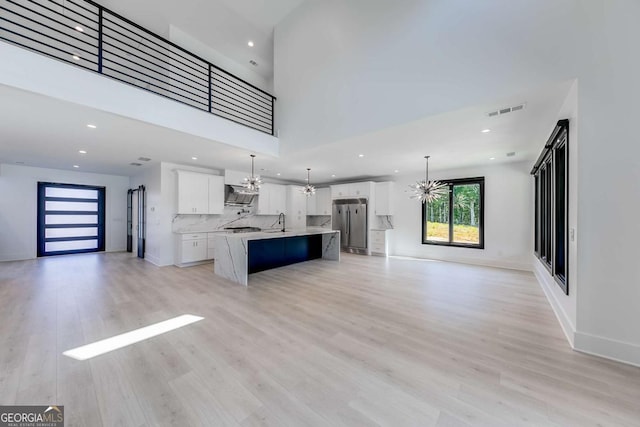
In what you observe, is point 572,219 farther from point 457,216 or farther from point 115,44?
point 115,44

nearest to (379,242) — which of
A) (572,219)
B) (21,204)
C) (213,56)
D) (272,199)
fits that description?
(272,199)

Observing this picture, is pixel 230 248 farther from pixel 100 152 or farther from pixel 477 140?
pixel 477 140

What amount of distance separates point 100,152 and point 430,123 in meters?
6.44

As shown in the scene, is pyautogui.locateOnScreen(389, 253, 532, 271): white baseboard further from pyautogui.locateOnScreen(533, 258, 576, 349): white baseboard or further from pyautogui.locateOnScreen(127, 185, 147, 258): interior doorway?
pyautogui.locateOnScreen(127, 185, 147, 258): interior doorway

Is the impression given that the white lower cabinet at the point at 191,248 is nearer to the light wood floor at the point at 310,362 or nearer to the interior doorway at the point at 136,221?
the interior doorway at the point at 136,221

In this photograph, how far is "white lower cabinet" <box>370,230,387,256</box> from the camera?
7680mm

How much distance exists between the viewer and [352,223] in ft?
27.1

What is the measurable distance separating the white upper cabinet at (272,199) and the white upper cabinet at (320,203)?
117 centimetres

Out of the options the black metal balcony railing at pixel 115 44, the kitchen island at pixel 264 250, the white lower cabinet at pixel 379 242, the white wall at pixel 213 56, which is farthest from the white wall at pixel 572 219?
the white wall at pixel 213 56

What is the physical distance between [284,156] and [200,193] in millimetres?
2786

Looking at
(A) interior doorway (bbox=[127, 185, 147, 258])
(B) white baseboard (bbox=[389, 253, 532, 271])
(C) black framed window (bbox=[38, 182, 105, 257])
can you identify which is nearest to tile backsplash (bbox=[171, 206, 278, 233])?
(A) interior doorway (bbox=[127, 185, 147, 258])

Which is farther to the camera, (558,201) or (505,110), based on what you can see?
(558,201)

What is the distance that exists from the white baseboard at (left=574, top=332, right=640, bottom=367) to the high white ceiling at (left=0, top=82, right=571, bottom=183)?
2.53 m

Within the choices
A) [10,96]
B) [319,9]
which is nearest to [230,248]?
[10,96]
